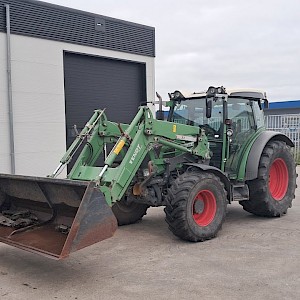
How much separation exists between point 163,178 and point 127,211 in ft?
3.58

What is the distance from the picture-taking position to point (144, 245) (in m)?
6.11

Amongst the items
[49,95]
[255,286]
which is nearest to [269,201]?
[255,286]

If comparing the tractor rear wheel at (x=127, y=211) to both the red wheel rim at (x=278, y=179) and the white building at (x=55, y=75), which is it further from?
the white building at (x=55, y=75)

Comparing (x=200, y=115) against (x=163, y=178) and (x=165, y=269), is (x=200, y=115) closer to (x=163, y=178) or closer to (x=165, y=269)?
(x=163, y=178)

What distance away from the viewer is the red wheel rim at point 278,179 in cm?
793

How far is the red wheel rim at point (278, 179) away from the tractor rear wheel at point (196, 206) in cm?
186

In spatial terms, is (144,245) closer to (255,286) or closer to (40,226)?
(40,226)

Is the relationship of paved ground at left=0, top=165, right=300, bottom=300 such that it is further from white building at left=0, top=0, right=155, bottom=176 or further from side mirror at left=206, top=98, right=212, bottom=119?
white building at left=0, top=0, right=155, bottom=176

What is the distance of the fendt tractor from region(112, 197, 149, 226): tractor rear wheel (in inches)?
0.7

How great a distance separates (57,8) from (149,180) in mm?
8454

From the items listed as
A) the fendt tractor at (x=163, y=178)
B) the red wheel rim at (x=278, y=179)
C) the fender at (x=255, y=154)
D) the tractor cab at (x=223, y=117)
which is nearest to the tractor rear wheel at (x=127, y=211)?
the fendt tractor at (x=163, y=178)

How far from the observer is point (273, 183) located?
801 centimetres

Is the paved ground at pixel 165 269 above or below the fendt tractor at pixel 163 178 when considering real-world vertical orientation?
below

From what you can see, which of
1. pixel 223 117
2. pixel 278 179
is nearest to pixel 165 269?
pixel 223 117
